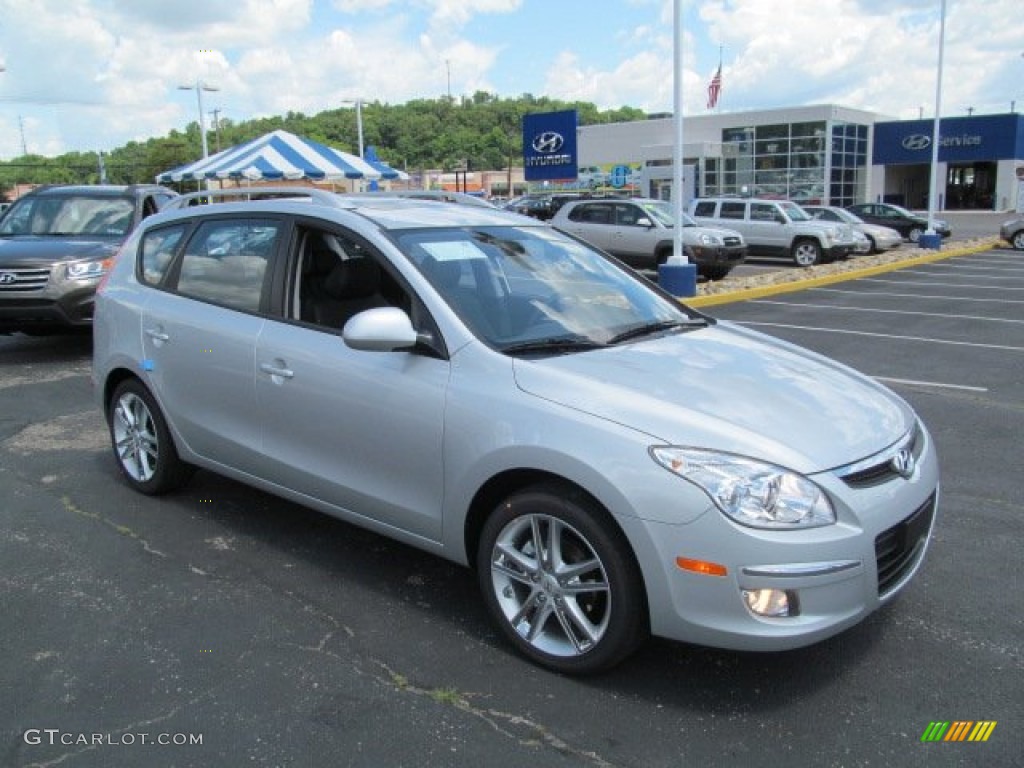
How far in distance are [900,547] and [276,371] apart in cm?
266

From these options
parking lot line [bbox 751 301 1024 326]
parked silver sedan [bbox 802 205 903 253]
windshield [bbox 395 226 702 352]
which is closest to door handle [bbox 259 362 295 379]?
windshield [bbox 395 226 702 352]

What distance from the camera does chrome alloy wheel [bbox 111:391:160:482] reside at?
4.97 m

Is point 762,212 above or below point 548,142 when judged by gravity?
below

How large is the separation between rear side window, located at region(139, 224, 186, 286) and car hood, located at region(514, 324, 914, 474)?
261 cm

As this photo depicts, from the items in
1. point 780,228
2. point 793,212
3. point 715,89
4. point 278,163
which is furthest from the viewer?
point 715,89

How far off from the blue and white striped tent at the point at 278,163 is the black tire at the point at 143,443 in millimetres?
15692

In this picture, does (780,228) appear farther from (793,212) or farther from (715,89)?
(715,89)

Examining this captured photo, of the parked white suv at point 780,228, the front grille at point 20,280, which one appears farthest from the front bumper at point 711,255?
the front grille at point 20,280

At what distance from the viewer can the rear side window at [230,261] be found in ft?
14.1

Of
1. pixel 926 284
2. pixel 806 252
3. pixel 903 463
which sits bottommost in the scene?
pixel 926 284

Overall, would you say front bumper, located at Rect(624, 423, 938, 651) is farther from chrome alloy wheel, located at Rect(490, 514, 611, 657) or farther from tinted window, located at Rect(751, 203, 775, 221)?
tinted window, located at Rect(751, 203, 775, 221)

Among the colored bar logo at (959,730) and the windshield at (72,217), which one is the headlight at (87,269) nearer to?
the windshield at (72,217)

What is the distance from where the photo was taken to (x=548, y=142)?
28.0 m

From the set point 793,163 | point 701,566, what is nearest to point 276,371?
point 701,566
